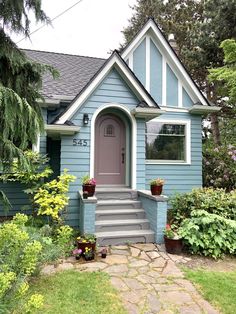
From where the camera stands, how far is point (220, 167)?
30.6 feet

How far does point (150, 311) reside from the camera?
3.16m

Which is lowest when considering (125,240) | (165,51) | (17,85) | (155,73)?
(125,240)

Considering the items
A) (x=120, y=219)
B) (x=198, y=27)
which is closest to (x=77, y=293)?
(x=120, y=219)

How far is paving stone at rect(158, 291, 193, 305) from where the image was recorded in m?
3.39

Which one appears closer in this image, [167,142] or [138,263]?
[138,263]

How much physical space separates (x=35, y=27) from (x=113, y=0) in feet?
15.6

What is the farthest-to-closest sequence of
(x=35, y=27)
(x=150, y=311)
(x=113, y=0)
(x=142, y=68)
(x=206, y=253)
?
1. (x=142, y=68)
2. (x=113, y=0)
3. (x=206, y=253)
4. (x=35, y=27)
5. (x=150, y=311)

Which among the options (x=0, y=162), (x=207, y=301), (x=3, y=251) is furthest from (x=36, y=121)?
(x=207, y=301)

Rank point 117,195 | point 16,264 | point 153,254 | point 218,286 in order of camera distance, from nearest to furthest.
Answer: point 16,264
point 218,286
point 153,254
point 117,195

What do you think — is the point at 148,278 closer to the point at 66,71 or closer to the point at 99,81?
the point at 99,81

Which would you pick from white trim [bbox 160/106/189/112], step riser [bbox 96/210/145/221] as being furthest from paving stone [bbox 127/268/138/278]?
white trim [bbox 160/106/189/112]

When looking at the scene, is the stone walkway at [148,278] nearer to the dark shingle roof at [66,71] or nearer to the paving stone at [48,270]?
the paving stone at [48,270]

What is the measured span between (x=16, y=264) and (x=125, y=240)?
3.28 meters

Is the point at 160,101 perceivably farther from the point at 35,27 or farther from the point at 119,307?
the point at 119,307
